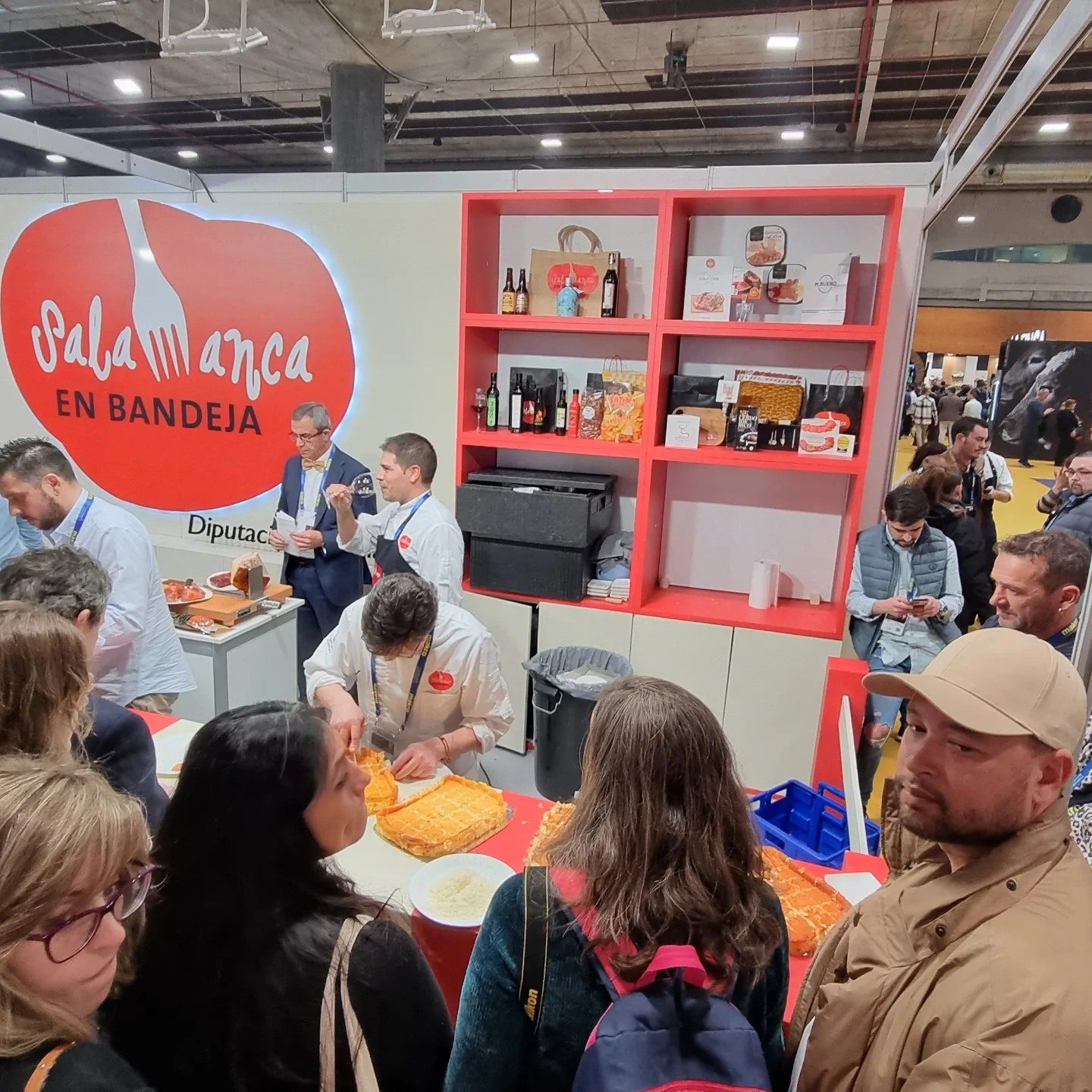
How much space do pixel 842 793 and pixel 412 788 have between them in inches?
56.6

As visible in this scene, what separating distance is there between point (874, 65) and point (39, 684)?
823 centimetres

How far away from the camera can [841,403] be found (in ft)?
12.6

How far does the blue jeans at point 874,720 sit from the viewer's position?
3.58 m

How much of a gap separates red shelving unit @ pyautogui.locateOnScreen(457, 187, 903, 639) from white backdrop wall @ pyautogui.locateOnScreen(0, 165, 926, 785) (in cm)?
15

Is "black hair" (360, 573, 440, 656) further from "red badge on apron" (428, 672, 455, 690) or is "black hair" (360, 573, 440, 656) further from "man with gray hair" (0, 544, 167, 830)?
"man with gray hair" (0, 544, 167, 830)

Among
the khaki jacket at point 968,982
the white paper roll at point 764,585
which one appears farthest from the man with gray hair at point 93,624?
the white paper roll at point 764,585

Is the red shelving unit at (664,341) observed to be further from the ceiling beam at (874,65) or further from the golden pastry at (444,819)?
the ceiling beam at (874,65)

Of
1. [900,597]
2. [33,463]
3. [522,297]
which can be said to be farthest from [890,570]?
[33,463]

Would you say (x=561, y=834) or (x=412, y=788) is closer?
(x=561, y=834)

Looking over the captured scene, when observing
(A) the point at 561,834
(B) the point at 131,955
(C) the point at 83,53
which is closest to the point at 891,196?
(A) the point at 561,834

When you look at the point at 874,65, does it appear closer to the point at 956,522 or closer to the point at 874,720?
the point at 956,522

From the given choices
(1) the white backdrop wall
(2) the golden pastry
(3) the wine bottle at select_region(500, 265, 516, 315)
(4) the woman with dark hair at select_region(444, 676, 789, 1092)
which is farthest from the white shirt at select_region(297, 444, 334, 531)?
(4) the woman with dark hair at select_region(444, 676, 789, 1092)

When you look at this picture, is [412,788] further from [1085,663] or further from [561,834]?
[1085,663]

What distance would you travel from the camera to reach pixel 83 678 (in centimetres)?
174
